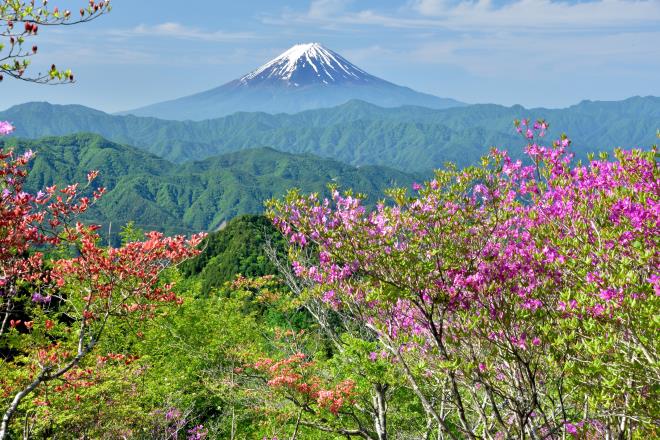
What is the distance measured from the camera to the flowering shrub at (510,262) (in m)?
6.73

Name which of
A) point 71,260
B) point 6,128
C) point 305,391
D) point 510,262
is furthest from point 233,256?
point 6,128

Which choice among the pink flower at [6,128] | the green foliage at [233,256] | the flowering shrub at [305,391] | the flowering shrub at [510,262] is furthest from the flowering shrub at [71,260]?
the green foliage at [233,256]

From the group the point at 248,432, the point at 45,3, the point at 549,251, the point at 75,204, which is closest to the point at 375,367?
the point at 549,251

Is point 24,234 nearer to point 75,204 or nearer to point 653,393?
point 75,204

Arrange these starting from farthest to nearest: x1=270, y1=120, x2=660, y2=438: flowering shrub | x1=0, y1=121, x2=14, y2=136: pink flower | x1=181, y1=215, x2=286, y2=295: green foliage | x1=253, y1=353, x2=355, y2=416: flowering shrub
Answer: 1. x1=181, y1=215, x2=286, y2=295: green foliage
2. x1=253, y1=353, x2=355, y2=416: flowering shrub
3. x1=270, y1=120, x2=660, y2=438: flowering shrub
4. x1=0, y1=121, x2=14, y2=136: pink flower

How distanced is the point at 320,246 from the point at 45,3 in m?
4.96

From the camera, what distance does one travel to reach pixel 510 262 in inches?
315

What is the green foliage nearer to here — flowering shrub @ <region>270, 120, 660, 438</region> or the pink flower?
flowering shrub @ <region>270, 120, 660, 438</region>

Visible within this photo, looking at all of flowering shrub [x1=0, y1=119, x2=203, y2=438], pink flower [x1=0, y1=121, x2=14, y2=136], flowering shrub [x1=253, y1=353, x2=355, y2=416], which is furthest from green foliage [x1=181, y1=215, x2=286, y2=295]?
pink flower [x1=0, y1=121, x2=14, y2=136]

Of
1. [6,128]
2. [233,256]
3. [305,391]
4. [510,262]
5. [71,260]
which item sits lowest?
[233,256]

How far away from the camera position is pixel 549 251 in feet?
26.0

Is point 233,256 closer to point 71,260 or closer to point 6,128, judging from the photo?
point 71,260

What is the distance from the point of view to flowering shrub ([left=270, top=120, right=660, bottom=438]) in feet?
22.1

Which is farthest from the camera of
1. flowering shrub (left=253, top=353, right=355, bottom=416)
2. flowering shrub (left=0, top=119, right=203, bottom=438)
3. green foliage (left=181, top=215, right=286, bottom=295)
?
green foliage (left=181, top=215, right=286, bottom=295)
